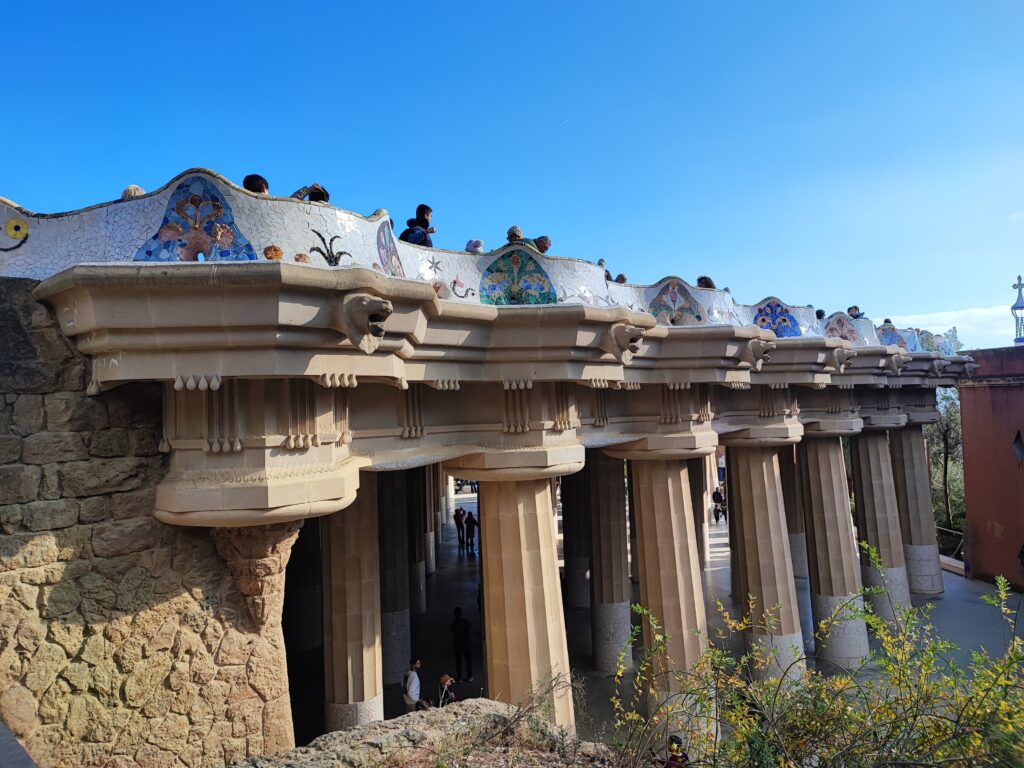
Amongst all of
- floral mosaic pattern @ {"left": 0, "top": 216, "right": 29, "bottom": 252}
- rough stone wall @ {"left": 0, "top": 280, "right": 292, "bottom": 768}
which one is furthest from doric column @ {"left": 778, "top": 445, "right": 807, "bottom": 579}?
floral mosaic pattern @ {"left": 0, "top": 216, "right": 29, "bottom": 252}

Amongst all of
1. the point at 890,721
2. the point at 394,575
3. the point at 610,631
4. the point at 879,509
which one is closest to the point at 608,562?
the point at 610,631

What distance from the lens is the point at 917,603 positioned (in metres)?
20.0

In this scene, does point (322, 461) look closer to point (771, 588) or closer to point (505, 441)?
point (505, 441)

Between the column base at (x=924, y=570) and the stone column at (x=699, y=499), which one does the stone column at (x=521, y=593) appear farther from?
the column base at (x=924, y=570)

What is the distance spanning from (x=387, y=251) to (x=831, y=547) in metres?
13.8

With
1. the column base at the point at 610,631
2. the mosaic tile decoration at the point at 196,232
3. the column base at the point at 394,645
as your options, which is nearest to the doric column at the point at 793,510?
the column base at the point at 610,631

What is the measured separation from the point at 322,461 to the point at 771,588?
10.2m

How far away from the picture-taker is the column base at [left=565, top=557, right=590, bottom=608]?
18562mm

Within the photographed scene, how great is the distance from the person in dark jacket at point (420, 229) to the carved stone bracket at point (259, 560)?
3638mm

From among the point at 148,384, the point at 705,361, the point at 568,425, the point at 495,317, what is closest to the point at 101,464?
the point at 148,384

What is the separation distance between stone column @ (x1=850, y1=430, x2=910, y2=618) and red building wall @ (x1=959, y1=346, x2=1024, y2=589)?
6091mm

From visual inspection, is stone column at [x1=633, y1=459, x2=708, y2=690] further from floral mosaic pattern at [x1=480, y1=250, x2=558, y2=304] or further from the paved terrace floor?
floral mosaic pattern at [x1=480, y1=250, x2=558, y2=304]

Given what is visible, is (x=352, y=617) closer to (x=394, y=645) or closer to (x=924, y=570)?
(x=394, y=645)

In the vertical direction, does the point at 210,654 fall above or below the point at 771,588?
above
